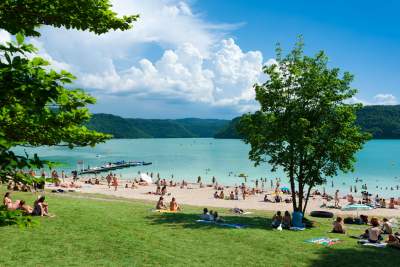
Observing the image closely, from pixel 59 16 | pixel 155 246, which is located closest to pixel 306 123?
pixel 155 246

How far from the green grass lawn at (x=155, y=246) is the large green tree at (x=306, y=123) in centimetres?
601

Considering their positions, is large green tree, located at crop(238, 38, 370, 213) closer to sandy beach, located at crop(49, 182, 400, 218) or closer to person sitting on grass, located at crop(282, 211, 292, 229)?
person sitting on grass, located at crop(282, 211, 292, 229)

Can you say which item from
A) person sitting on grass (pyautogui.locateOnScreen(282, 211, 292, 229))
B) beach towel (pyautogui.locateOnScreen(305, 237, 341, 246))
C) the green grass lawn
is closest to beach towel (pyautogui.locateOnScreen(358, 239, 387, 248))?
the green grass lawn

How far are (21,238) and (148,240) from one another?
15.3ft

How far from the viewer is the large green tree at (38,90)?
4.71m

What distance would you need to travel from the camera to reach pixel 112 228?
1633 cm

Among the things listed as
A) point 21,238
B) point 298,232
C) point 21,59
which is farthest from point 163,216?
point 21,59

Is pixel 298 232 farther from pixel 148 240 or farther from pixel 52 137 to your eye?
pixel 52 137

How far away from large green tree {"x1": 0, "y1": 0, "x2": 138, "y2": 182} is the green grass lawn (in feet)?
23.4

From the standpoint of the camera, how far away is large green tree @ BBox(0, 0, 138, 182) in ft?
15.5

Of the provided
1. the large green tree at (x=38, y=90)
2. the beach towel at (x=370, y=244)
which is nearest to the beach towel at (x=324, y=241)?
the beach towel at (x=370, y=244)

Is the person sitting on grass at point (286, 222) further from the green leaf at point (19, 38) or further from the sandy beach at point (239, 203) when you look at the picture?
the green leaf at point (19, 38)

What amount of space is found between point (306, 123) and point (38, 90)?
65.6 feet

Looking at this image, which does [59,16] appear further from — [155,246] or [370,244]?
[370,244]
